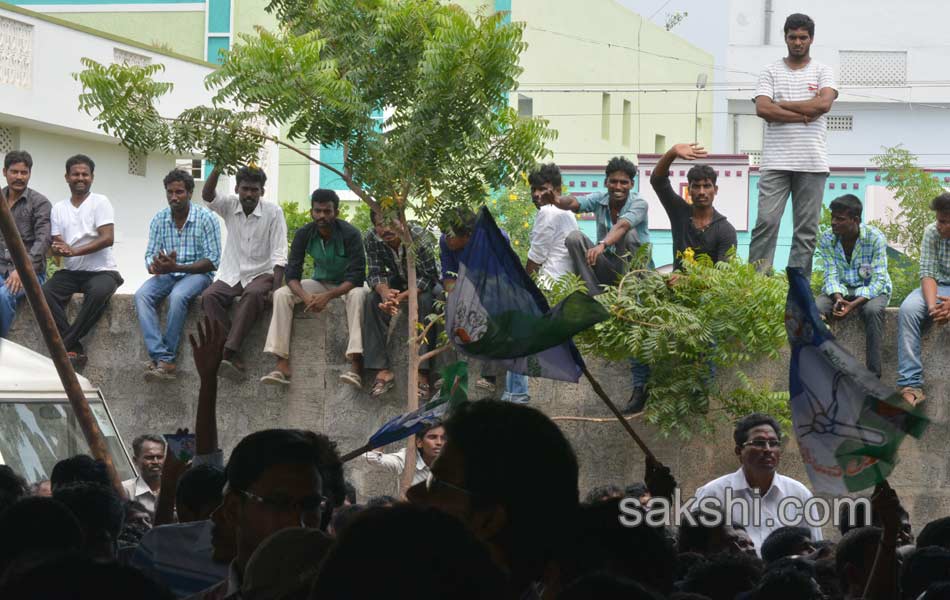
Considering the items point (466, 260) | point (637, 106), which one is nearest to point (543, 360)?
point (466, 260)

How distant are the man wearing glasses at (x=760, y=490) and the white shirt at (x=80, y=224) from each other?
5.86 meters

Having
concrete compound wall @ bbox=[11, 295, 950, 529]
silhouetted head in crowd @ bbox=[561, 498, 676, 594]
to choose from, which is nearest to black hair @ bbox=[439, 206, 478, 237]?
concrete compound wall @ bbox=[11, 295, 950, 529]

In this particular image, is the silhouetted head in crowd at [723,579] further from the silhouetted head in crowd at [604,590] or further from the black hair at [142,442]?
the black hair at [142,442]

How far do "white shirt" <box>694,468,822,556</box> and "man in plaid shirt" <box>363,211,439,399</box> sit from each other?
320 cm

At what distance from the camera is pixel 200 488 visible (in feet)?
18.2

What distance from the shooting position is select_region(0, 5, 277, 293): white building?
2320 centimetres

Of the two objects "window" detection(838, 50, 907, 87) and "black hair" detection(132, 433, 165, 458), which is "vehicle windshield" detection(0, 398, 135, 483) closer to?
"black hair" detection(132, 433, 165, 458)

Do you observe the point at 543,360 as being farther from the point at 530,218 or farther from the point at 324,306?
the point at 530,218

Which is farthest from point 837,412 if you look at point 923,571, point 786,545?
point 923,571

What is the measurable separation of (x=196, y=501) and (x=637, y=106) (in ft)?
114

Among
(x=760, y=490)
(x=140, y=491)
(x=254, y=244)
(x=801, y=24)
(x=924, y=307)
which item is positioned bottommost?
(x=140, y=491)

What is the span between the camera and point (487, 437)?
3426mm

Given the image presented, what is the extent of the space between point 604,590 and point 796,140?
8285 millimetres

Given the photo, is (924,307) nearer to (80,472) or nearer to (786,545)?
(786,545)
